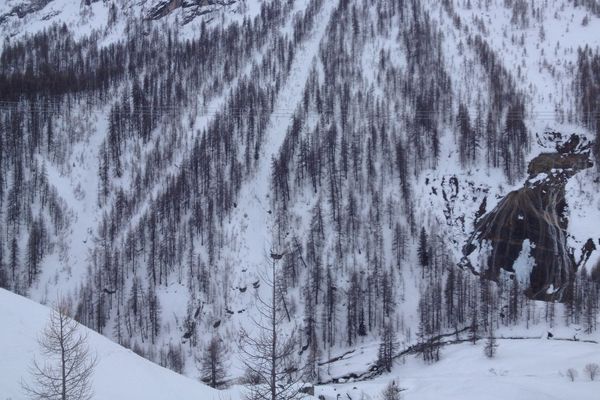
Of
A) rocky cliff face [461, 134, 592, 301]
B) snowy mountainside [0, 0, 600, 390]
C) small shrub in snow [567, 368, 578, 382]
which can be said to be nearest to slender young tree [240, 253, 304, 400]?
snowy mountainside [0, 0, 600, 390]

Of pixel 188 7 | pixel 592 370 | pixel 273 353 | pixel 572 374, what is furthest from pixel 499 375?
pixel 188 7

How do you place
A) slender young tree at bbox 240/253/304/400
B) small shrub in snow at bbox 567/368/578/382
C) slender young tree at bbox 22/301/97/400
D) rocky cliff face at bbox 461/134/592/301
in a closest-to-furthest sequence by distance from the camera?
1. slender young tree at bbox 240/253/304/400
2. slender young tree at bbox 22/301/97/400
3. small shrub in snow at bbox 567/368/578/382
4. rocky cliff face at bbox 461/134/592/301

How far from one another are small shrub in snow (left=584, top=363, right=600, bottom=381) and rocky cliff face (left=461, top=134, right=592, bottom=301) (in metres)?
26.9

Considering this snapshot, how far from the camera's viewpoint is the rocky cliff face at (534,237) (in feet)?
238

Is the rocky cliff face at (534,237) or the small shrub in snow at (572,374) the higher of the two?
the rocky cliff face at (534,237)

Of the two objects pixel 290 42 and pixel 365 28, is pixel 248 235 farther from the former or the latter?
pixel 365 28

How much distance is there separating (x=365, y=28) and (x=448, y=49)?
91.8 ft

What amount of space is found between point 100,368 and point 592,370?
147ft

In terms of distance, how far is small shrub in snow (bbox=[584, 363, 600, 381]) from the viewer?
4350 cm

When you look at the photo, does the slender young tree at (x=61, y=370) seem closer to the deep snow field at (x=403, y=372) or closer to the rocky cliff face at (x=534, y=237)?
the deep snow field at (x=403, y=372)

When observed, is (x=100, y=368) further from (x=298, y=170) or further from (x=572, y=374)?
(x=298, y=170)

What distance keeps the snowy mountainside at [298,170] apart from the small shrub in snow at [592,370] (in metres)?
20.1

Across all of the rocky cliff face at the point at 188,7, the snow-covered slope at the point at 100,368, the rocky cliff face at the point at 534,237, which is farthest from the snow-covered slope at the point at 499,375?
the rocky cliff face at the point at 188,7

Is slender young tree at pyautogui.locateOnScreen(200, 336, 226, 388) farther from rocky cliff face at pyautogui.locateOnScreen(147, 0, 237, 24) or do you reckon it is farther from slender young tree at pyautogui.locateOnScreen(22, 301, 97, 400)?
rocky cliff face at pyautogui.locateOnScreen(147, 0, 237, 24)
